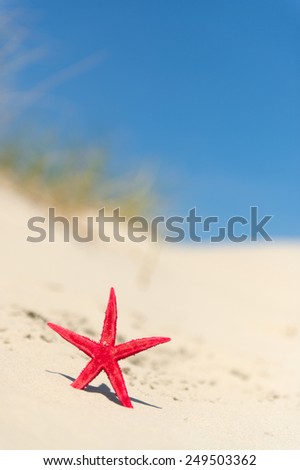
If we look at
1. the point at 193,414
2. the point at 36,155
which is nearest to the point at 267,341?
the point at 36,155

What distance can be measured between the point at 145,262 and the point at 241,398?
3.14 meters

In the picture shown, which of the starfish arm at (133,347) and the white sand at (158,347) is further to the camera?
the starfish arm at (133,347)

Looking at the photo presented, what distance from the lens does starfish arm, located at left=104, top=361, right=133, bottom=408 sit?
240 centimetres

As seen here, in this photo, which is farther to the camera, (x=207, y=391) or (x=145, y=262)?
(x=145, y=262)

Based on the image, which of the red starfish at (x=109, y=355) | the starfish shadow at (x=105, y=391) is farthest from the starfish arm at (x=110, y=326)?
the starfish shadow at (x=105, y=391)

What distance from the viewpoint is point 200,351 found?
5.00 metres

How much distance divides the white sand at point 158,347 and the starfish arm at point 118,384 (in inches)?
1.1

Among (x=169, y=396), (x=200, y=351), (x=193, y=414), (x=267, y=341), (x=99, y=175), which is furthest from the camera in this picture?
(x=99, y=175)

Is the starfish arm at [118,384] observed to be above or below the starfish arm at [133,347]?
below

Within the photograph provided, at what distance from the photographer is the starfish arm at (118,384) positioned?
240cm

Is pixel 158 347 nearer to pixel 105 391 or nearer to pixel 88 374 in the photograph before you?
pixel 105 391

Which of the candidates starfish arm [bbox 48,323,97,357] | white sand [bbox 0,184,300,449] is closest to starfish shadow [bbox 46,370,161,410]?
white sand [bbox 0,184,300,449]

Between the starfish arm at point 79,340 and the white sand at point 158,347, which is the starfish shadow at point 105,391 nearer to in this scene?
the white sand at point 158,347
